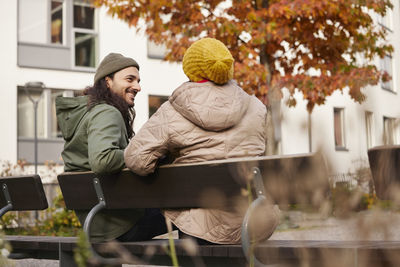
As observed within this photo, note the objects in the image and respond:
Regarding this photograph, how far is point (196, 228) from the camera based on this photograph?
10.1 ft

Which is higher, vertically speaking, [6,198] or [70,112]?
[70,112]

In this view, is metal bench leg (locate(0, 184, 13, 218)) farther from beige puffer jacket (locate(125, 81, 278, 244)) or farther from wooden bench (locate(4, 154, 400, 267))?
beige puffer jacket (locate(125, 81, 278, 244))

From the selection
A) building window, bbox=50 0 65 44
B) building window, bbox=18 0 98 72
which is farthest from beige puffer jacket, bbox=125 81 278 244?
building window, bbox=50 0 65 44

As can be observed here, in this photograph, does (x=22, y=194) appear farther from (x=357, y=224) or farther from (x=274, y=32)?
(x=274, y=32)

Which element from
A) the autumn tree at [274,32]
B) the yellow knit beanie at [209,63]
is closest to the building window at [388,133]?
the yellow knit beanie at [209,63]

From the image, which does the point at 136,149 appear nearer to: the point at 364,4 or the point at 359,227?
the point at 359,227

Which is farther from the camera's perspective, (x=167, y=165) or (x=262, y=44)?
(x=262, y=44)

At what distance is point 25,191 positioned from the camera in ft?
13.6

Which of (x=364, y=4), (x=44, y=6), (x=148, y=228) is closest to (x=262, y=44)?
(x=364, y=4)

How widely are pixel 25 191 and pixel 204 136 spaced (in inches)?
60.0

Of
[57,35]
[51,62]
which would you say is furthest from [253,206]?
[57,35]

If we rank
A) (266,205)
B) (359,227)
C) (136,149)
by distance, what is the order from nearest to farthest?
(359,227), (266,205), (136,149)

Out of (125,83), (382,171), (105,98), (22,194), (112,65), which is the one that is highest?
(112,65)

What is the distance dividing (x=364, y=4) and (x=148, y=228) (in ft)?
28.2
